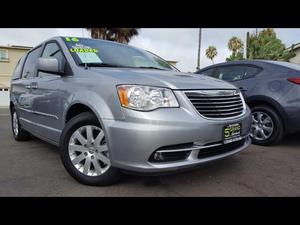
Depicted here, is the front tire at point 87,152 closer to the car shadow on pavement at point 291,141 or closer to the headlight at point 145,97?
the headlight at point 145,97

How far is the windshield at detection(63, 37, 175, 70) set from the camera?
130 inches

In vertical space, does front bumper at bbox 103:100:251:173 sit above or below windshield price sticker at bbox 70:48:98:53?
below

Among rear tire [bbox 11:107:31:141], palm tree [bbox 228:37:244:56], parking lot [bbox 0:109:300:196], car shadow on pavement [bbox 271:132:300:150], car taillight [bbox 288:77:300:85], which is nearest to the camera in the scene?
parking lot [bbox 0:109:300:196]

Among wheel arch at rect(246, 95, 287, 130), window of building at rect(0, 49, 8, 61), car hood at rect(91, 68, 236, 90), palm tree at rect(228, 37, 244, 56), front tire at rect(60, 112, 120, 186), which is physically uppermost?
palm tree at rect(228, 37, 244, 56)

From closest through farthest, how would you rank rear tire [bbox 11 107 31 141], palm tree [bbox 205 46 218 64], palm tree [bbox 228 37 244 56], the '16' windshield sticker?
the '16' windshield sticker, rear tire [bbox 11 107 31 141], palm tree [bbox 228 37 244 56], palm tree [bbox 205 46 218 64]

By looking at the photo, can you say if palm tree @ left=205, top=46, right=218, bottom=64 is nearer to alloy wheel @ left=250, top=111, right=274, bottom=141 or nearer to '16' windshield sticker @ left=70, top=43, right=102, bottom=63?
alloy wheel @ left=250, top=111, right=274, bottom=141

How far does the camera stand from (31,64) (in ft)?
15.2

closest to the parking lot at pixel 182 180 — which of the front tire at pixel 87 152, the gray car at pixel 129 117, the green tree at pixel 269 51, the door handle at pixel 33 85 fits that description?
the front tire at pixel 87 152

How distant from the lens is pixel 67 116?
3170 mm

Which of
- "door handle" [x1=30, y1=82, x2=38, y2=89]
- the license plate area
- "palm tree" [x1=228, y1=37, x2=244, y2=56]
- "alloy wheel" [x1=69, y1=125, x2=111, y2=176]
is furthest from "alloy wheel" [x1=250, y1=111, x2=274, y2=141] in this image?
"palm tree" [x1=228, y1=37, x2=244, y2=56]

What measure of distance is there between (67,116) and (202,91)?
1.54m

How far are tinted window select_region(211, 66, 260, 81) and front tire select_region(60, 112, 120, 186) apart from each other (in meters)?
3.10
